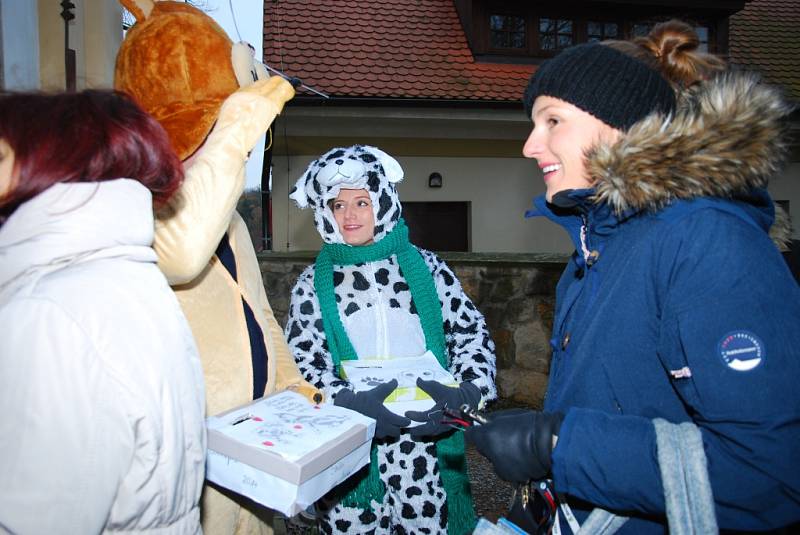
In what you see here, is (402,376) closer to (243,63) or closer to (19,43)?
(243,63)

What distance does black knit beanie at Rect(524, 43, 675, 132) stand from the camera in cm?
120

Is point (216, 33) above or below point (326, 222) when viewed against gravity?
above

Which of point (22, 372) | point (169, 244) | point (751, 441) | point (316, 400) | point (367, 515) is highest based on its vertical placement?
point (169, 244)

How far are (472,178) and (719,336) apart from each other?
7.68m

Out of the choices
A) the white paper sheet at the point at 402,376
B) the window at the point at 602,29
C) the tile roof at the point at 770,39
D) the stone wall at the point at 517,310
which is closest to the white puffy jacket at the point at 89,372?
the white paper sheet at the point at 402,376

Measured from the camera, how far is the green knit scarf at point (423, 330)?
207 centimetres

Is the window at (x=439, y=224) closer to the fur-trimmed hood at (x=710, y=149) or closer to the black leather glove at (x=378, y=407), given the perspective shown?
the black leather glove at (x=378, y=407)

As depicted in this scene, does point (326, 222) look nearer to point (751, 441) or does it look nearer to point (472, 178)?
point (751, 441)

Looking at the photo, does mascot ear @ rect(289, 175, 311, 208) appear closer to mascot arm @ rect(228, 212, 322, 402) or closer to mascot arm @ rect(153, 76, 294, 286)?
mascot arm @ rect(228, 212, 322, 402)

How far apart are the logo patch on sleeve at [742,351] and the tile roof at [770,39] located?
32.5 feet

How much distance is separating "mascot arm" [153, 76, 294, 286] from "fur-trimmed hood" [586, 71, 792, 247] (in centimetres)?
93

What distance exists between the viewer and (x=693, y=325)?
0.93m

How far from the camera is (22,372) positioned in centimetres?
79

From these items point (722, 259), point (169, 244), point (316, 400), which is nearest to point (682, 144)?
point (722, 259)
